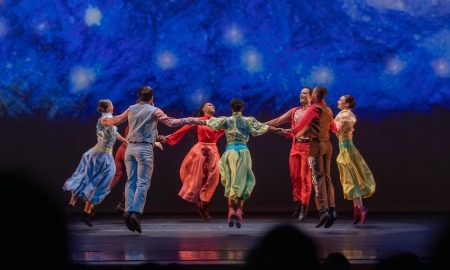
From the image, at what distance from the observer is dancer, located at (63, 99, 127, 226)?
293 inches

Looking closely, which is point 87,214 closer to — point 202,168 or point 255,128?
point 202,168

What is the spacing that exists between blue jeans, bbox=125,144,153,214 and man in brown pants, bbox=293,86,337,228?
1.57m

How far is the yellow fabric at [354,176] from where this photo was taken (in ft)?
24.8

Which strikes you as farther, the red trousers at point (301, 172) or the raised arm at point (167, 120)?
the red trousers at point (301, 172)

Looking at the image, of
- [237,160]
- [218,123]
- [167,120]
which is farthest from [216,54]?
[167,120]

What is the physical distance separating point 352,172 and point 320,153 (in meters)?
0.66

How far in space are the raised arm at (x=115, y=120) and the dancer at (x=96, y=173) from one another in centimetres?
20

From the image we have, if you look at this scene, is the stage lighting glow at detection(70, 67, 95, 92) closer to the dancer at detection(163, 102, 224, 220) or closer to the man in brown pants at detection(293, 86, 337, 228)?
the dancer at detection(163, 102, 224, 220)

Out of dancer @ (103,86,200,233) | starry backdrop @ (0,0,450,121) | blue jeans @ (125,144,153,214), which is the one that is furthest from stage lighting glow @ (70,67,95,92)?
blue jeans @ (125,144,153,214)

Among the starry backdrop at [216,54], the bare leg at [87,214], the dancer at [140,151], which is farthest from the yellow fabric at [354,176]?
the bare leg at [87,214]

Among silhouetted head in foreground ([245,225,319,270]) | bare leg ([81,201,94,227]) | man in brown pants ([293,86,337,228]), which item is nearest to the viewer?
silhouetted head in foreground ([245,225,319,270])

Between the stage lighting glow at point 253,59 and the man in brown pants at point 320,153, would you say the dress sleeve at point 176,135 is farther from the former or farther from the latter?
the man in brown pants at point 320,153

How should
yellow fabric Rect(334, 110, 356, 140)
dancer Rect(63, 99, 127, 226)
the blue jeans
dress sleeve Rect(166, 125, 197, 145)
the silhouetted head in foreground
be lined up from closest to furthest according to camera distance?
the silhouetted head in foreground, the blue jeans, dancer Rect(63, 99, 127, 226), yellow fabric Rect(334, 110, 356, 140), dress sleeve Rect(166, 125, 197, 145)

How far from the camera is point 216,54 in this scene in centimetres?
959
